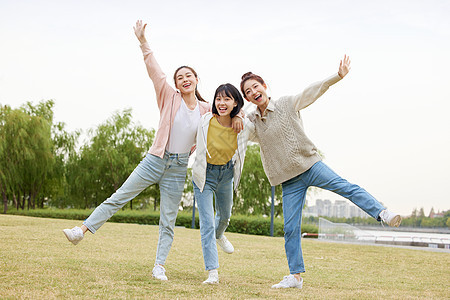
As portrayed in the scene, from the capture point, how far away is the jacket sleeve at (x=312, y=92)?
3.84 metres

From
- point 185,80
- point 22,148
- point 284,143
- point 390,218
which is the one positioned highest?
point 22,148

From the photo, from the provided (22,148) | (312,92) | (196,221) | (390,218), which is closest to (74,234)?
(312,92)

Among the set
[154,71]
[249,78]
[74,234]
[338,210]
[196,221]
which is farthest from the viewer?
[196,221]

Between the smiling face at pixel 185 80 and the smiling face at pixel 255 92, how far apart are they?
1.69 ft

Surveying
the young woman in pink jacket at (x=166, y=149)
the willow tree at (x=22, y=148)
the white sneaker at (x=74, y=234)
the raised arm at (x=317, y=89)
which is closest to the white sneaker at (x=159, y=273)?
the young woman in pink jacket at (x=166, y=149)

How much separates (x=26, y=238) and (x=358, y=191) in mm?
5644

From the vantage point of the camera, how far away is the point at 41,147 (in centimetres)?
2281

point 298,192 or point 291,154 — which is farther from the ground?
point 291,154

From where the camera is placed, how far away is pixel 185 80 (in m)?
4.25

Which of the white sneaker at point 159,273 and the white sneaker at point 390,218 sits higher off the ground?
the white sneaker at point 390,218

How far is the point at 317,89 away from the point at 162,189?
5.68 ft

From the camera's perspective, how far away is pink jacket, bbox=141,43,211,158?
4141 mm

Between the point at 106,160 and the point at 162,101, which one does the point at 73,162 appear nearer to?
the point at 106,160

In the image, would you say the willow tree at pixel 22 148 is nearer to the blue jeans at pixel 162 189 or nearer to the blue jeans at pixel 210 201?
the blue jeans at pixel 162 189
